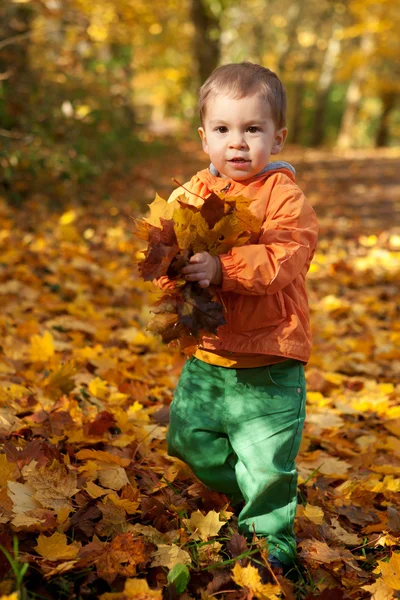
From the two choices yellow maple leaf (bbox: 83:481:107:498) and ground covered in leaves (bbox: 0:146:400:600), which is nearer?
ground covered in leaves (bbox: 0:146:400:600)

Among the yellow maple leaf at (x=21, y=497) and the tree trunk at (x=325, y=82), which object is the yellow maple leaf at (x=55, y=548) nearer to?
the yellow maple leaf at (x=21, y=497)

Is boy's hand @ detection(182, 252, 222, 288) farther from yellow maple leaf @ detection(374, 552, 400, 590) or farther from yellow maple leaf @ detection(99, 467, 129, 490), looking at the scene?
yellow maple leaf @ detection(374, 552, 400, 590)

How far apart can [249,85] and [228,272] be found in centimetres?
60

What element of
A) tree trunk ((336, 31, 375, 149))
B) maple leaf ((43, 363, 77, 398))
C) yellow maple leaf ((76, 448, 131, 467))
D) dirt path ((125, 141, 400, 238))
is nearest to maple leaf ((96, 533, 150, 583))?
yellow maple leaf ((76, 448, 131, 467))

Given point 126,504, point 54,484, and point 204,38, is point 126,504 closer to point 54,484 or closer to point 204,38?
point 54,484

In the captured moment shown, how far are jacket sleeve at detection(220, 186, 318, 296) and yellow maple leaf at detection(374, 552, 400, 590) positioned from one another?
93cm

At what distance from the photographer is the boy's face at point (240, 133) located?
2.01m

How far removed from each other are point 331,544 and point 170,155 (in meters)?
15.6

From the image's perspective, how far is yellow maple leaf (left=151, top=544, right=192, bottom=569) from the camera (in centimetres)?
193

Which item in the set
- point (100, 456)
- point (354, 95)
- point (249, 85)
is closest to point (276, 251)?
point (249, 85)

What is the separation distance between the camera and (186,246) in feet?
6.19

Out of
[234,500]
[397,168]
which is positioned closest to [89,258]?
[234,500]

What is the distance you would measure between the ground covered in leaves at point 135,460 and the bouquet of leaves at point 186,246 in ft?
0.53

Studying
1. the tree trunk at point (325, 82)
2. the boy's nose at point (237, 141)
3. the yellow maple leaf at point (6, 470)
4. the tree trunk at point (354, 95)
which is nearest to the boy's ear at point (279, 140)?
Answer: the boy's nose at point (237, 141)
